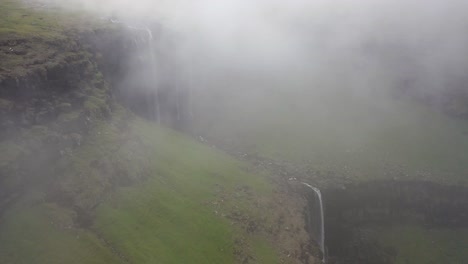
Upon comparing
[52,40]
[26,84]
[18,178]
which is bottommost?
[18,178]

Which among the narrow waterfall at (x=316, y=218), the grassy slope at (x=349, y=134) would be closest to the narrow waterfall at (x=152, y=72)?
the grassy slope at (x=349, y=134)

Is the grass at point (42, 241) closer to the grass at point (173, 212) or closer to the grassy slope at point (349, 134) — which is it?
the grass at point (173, 212)

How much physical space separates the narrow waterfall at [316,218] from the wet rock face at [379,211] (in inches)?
43.9

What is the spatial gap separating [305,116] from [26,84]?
8594 centimetres

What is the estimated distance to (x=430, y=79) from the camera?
14862 cm

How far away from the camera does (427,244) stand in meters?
87.1

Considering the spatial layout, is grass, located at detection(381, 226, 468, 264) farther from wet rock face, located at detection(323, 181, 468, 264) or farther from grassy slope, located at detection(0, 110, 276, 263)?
grassy slope, located at detection(0, 110, 276, 263)

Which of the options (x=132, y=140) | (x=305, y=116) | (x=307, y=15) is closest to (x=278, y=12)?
(x=307, y=15)

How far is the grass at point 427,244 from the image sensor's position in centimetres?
8344

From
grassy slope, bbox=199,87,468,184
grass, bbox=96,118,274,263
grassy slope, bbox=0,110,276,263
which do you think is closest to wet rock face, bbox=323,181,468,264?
grassy slope, bbox=199,87,468,184

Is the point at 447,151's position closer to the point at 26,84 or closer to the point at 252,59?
the point at 252,59

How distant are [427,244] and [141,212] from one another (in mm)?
61138

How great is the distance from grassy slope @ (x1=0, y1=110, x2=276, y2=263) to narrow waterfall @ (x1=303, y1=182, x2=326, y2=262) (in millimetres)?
10382

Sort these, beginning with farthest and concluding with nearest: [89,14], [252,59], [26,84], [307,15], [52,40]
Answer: [307,15]
[252,59]
[89,14]
[52,40]
[26,84]
